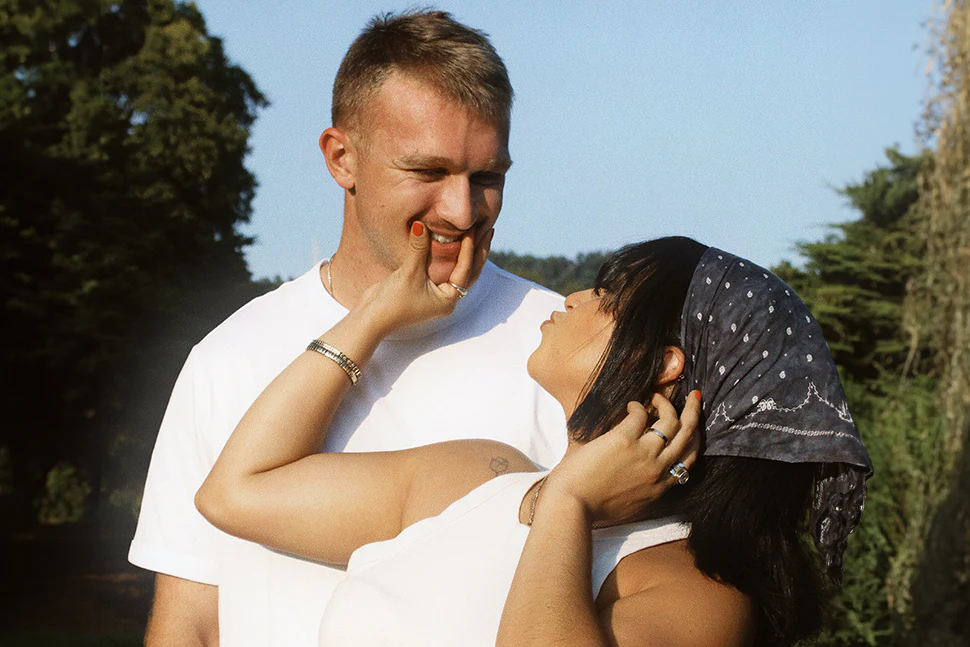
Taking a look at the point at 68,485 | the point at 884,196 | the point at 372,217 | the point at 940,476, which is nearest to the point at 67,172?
the point at 68,485

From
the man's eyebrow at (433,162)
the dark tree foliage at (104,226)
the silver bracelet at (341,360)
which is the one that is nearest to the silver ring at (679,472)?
the silver bracelet at (341,360)

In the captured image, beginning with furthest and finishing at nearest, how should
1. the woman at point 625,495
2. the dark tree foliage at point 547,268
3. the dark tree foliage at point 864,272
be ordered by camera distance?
the dark tree foliage at point 547,268 → the dark tree foliage at point 864,272 → the woman at point 625,495

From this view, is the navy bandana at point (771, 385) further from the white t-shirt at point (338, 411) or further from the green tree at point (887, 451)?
the green tree at point (887, 451)

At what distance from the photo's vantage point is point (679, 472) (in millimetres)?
Result: 2207

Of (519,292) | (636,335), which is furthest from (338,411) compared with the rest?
(636,335)

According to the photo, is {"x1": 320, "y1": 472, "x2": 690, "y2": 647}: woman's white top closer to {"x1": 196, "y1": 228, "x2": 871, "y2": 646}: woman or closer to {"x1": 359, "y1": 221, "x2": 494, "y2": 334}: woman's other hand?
{"x1": 196, "y1": 228, "x2": 871, "y2": 646}: woman

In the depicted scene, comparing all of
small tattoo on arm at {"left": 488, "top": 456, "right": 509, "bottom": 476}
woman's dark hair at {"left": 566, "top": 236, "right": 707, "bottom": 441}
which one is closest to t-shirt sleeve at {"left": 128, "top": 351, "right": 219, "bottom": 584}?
small tattoo on arm at {"left": 488, "top": 456, "right": 509, "bottom": 476}

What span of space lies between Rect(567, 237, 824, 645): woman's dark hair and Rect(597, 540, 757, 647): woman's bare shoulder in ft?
0.10

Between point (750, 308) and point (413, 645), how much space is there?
894 mm

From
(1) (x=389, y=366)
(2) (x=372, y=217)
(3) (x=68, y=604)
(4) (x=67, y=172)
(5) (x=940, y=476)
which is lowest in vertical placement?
(3) (x=68, y=604)

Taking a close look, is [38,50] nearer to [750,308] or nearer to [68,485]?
[68,485]

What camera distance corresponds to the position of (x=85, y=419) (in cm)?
2009

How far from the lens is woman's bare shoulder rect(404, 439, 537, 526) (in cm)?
229

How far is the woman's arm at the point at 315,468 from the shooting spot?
235 centimetres
